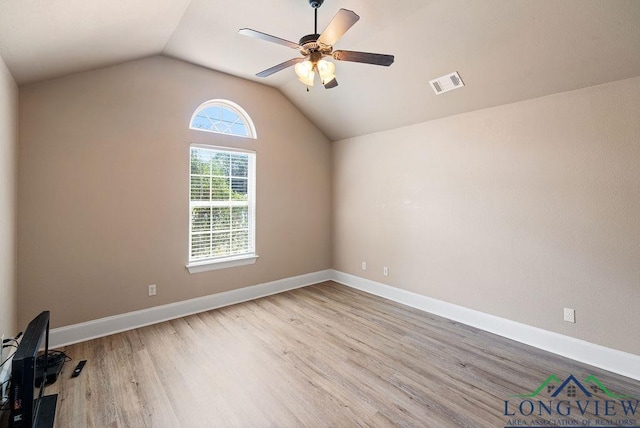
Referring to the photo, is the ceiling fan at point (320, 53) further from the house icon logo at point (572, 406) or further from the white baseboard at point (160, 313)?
the white baseboard at point (160, 313)

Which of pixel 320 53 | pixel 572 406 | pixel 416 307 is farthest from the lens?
pixel 416 307

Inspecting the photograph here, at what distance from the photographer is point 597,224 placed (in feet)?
8.30

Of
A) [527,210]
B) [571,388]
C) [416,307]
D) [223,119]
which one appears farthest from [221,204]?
[571,388]

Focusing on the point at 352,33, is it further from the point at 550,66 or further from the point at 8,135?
the point at 8,135

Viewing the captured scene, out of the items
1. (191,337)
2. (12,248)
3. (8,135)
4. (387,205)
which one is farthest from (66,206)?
(387,205)

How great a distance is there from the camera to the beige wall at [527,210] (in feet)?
7.95

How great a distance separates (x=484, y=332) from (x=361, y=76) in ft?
11.0

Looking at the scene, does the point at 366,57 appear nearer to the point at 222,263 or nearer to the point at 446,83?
the point at 446,83

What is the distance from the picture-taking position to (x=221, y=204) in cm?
394

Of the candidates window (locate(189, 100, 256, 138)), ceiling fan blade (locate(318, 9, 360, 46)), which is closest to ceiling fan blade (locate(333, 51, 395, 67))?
ceiling fan blade (locate(318, 9, 360, 46))

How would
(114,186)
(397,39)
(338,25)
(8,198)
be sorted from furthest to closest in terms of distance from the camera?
(114,186), (397,39), (8,198), (338,25)

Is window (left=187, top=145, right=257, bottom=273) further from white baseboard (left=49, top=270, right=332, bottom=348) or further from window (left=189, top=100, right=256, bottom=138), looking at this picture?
white baseboard (left=49, top=270, right=332, bottom=348)

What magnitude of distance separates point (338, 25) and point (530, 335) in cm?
340

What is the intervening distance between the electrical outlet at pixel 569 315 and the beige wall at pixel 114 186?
3.64 m
